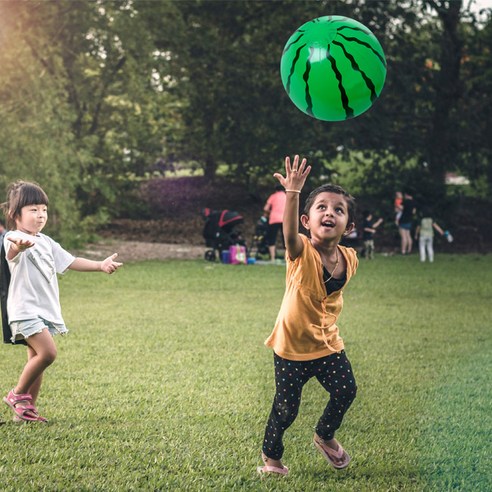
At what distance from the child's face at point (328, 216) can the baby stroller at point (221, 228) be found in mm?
12640

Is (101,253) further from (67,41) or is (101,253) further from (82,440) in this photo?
(82,440)

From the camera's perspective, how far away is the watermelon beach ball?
16.6 ft

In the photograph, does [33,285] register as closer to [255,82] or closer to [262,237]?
[262,237]

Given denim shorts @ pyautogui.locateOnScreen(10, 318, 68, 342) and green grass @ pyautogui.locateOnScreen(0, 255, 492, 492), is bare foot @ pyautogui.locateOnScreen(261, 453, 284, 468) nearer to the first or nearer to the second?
green grass @ pyautogui.locateOnScreen(0, 255, 492, 492)

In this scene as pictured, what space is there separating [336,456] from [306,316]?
2.66 feet

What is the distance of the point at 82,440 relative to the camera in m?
4.71

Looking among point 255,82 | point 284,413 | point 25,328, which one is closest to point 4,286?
point 25,328

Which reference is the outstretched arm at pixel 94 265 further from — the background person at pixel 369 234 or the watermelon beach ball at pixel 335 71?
the background person at pixel 369 234

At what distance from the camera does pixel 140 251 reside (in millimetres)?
19562

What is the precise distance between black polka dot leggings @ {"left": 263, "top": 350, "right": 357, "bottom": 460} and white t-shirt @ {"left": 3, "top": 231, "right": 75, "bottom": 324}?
1.67 m

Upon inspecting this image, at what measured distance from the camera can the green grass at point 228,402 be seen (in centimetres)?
418

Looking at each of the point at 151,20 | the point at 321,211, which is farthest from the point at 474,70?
the point at 321,211

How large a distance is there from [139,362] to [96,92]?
19.1 meters

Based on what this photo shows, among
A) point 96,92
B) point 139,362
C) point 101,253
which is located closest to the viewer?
point 139,362
